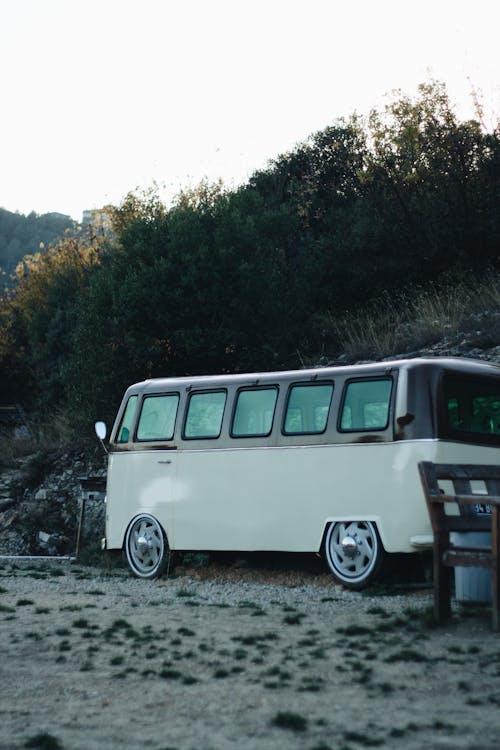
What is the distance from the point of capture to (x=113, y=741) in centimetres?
600

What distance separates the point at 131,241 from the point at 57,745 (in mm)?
21488

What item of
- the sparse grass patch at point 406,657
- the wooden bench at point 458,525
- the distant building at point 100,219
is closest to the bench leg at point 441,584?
the wooden bench at point 458,525

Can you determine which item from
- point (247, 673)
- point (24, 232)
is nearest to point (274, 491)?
point (247, 673)

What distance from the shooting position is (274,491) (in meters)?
13.7

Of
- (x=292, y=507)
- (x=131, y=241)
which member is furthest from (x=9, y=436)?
(x=292, y=507)

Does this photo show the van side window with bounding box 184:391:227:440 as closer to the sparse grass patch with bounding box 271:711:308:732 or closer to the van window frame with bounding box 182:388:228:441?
the van window frame with bounding box 182:388:228:441

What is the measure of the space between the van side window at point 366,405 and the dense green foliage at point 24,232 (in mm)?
68122

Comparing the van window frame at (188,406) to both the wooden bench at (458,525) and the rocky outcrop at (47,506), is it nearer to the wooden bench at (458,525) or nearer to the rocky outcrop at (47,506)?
the wooden bench at (458,525)

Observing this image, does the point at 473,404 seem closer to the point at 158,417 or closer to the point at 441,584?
the point at 441,584

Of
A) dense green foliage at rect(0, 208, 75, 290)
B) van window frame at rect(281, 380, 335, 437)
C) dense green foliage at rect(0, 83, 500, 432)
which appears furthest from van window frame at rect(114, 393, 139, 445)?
dense green foliage at rect(0, 208, 75, 290)

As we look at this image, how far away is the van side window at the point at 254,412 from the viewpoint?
46.0 ft

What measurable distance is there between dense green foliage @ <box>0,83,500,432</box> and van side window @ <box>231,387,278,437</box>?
414 inches

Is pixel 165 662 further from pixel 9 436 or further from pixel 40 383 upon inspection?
pixel 40 383

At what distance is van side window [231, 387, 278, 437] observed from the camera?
1402cm
